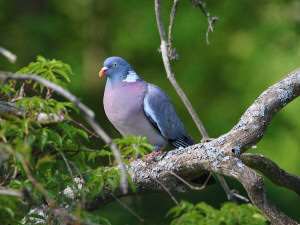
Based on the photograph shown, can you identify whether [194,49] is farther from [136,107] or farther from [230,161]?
[230,161]

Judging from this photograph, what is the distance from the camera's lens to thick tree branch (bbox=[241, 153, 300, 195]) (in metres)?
3.33

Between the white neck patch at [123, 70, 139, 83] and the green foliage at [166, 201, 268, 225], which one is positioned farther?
the white neck patch at [123, 70, 139, 83]

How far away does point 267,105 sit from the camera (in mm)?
3104

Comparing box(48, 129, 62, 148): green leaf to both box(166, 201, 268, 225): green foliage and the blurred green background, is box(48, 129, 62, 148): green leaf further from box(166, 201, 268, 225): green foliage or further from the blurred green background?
the blurred green background

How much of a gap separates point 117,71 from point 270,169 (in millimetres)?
1321

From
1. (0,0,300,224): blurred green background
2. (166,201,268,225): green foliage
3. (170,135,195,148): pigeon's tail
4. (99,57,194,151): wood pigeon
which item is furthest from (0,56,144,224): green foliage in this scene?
(0,0,300,224): blurred green background

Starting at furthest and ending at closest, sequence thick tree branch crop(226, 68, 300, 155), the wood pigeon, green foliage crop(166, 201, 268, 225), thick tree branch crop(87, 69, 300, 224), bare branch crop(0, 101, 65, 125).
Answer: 1. the wood pigeon
2. thick tree branch crop(226, 68, 300, 155)
3. thick tree branch crop(87, 69, 300, 224)
4. bare branch crop(0, 101, 65, 125)
5. green foliage crop(166, 201, 268, 225)

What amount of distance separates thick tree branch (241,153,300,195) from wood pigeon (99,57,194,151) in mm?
603

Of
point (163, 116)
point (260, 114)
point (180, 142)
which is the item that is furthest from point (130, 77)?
point (260, 114)

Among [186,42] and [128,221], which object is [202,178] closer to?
[128,221]

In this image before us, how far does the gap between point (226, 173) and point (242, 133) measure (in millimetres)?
295

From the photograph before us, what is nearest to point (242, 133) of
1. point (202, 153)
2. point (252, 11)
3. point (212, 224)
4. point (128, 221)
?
point (202, 153)

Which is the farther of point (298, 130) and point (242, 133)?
point (298, 130)

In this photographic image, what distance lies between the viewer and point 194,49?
25.1 feet
